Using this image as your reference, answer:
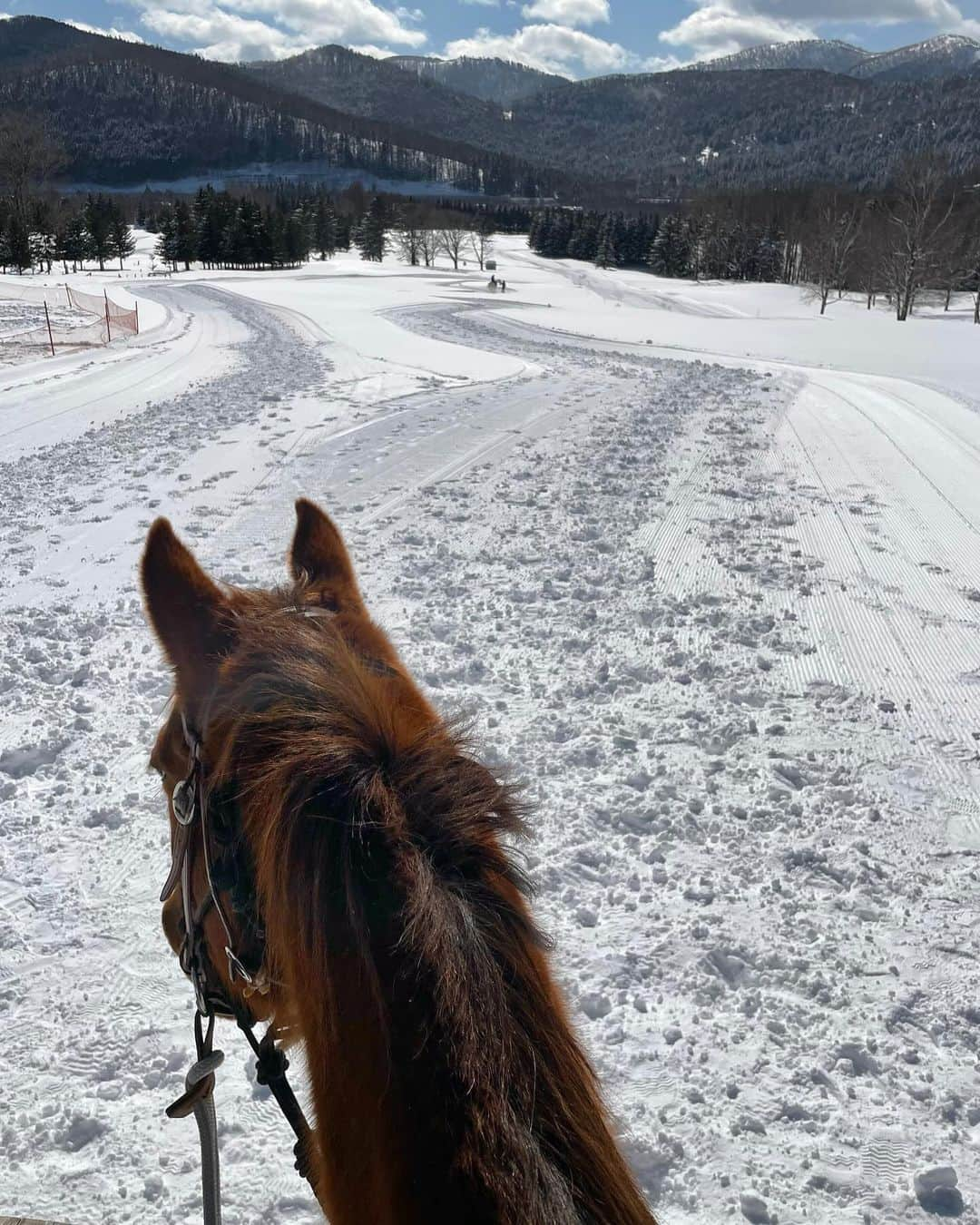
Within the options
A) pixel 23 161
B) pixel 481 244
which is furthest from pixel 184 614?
pixel 481 244

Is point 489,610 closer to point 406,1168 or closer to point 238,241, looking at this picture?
point 406,1168

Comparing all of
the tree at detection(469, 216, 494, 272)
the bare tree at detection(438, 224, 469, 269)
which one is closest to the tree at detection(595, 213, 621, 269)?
the tree at detection(469, 216, 494, 272)

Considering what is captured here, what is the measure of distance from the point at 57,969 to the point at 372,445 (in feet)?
28.4

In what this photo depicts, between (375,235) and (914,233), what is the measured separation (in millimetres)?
62837

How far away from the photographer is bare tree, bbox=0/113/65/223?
73.2 meters

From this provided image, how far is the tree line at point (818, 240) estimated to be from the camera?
48.1m

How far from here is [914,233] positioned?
45.6 metres

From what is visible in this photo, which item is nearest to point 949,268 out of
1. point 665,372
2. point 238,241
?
point 665,372

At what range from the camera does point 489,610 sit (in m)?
6.21

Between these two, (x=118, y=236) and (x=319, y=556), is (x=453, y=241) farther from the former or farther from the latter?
(x=319, y=556)

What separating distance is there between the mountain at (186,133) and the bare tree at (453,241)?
93.4m

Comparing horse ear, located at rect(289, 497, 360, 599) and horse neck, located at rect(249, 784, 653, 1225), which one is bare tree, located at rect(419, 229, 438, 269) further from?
horse neck, located at rect(249, 784, 653, 1225)

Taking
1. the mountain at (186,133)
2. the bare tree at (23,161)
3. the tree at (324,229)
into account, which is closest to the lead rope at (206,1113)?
the bare tree at (23,161)

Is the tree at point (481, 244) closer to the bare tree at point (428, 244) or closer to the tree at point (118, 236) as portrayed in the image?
the bare tree at point (428, 244)
